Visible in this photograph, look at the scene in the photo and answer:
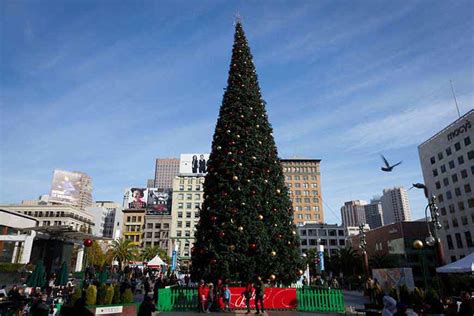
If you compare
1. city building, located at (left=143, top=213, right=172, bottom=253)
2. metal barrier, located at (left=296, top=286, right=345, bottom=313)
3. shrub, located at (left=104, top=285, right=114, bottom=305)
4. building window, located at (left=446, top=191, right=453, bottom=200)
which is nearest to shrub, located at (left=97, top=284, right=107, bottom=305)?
shrub, located at (left=104, top=285, right=114, bottom=305)

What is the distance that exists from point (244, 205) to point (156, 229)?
90.0m

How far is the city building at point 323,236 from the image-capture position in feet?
330

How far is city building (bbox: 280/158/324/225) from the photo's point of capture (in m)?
110

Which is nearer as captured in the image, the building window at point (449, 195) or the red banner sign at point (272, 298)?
the red banner sign at point (272, 298)

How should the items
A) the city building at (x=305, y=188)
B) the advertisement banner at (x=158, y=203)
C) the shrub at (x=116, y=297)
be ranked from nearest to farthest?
1. the shrub at (x=116, y=297)
2. the advertisement banner at (x=158, y=203)
3. the city building at (x=305, y=188)

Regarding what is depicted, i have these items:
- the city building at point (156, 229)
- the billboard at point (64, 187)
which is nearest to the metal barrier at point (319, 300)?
the billboard at point (64, 187)

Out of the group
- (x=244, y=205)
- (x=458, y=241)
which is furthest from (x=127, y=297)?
(x=458, y=241)

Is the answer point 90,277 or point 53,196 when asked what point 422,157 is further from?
point 53,196

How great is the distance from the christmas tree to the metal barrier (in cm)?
125

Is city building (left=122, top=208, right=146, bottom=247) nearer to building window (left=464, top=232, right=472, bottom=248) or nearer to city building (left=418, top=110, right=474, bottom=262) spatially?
city building (left=418, top=110, right=474, bottom=262)

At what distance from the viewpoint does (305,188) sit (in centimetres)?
11219

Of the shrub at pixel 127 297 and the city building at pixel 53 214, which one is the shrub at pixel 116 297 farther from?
the city building at pixel 53 214

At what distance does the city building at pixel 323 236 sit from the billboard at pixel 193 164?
36.9m

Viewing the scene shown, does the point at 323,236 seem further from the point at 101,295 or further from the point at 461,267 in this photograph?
the point at 101,295
